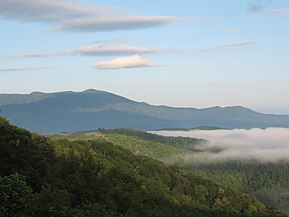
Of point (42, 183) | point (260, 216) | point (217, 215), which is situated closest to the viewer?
A: point (42, 183)

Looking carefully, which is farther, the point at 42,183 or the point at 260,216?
the point at 260,216

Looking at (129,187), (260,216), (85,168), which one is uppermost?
(85,168)

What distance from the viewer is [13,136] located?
61812mm

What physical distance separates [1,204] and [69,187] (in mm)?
13394

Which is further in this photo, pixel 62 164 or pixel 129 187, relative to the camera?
pixel 129 187


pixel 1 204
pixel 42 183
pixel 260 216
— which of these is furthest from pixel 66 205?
pixel 260 216

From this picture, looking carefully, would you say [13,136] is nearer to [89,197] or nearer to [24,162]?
[24,162]

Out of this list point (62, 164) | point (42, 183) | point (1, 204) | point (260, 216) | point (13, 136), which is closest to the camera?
point (1, 204)

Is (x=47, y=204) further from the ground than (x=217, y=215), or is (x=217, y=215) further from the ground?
(x=47, y=204)

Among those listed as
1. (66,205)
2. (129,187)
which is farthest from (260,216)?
(66,205)

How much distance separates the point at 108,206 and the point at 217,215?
9464 centimetres

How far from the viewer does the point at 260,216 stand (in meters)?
170

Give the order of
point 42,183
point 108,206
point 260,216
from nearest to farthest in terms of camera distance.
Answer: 1. point 108,206
2. point 42,183
3. point 260,216

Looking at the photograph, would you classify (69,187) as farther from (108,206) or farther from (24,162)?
(24,162)
